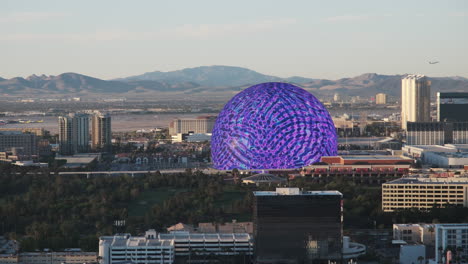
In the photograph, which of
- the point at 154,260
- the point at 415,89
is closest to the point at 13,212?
the point at 154,260

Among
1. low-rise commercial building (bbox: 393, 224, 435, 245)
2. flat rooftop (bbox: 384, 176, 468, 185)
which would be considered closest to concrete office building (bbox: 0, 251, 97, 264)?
low-rise commercial building (bbox: 393, 224, 435, 245)

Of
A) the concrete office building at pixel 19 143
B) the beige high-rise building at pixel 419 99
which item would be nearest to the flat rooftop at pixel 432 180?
the concrete office building at pixel 19 143

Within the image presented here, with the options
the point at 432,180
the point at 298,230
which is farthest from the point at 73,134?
the point at 298,230

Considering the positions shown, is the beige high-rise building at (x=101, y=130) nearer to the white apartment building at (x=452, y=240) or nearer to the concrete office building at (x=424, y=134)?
the concrete office building at (x=424, y=134)

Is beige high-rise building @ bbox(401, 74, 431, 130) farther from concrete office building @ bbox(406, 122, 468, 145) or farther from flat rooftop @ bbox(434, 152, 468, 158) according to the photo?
flat rooftop @ bbox(434, 152, 468, 158)

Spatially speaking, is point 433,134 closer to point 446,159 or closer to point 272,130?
point 446,159

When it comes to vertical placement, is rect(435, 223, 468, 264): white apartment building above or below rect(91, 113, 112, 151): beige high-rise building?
below
